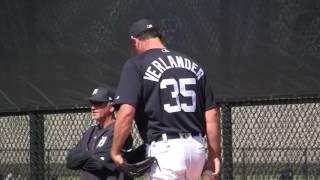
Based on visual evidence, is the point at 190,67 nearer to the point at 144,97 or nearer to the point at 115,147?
the point at 144,97

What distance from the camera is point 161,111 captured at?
4418 millimetres

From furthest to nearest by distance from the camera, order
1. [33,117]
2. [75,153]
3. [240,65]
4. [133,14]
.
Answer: [33,117], [133,14], [240,65], [75,153]

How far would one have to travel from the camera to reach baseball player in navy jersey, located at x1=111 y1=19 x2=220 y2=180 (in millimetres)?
4352

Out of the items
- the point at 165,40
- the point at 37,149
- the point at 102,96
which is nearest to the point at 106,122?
the point at 102,96

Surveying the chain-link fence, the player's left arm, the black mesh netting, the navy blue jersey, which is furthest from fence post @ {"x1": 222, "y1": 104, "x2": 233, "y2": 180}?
the player's left arm

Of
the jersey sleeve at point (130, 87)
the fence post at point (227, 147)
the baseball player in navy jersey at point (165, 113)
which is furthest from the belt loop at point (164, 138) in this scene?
the fence post at point (227, 147)

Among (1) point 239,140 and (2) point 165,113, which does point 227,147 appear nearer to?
(1) point 239,140

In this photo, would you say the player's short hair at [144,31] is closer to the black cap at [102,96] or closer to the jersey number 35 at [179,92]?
the jersey number 35 at [179,92]

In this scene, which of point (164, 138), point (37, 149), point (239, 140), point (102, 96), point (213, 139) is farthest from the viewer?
point (37, 149)

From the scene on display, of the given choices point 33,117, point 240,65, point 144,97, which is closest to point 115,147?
point 144,97

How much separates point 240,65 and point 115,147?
1784 mm

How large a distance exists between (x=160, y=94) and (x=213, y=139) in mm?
433

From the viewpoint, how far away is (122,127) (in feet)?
14.1

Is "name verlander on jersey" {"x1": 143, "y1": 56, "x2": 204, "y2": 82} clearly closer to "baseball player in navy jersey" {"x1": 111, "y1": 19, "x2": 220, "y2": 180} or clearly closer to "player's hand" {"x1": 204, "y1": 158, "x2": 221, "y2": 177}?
"baseball player in navy jersey" {"x1": 111, "y1": 19, "x2": 220, "y2": 180}
